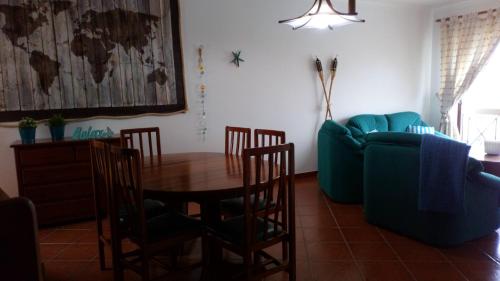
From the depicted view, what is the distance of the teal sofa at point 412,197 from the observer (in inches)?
101

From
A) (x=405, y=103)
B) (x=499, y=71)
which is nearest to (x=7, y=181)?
(x=405, y=103)

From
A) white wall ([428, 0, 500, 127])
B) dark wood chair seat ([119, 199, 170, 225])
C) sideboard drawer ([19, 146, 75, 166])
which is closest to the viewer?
dark wood chair seat ([119, 199, 170, 225])

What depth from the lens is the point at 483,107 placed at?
498 cm

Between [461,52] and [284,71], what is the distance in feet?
8.79

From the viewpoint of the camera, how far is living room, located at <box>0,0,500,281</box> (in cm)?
260

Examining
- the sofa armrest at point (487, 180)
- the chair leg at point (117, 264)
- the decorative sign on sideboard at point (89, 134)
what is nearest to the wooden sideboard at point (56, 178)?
the decorative sign on sideboard at point (89, 134)

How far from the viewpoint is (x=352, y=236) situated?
2918 millimetres

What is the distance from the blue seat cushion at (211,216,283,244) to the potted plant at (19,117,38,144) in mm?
2072

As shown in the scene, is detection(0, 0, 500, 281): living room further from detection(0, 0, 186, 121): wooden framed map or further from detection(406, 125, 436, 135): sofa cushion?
detection(406, 125, 436, 135): sofa cushion

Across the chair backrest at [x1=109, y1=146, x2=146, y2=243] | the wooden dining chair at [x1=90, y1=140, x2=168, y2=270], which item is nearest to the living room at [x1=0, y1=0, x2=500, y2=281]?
the chair backrest at [x1=109, y1=146, x2=146, y2=243]

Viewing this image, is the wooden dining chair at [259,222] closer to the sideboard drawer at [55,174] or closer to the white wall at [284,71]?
the sideboard drawer at [55,174]

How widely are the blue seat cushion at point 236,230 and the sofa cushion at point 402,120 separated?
11.9 feet

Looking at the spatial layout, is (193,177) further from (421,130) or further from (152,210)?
(421,130)

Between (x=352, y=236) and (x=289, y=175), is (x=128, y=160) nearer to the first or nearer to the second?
(x=289, y=175)
